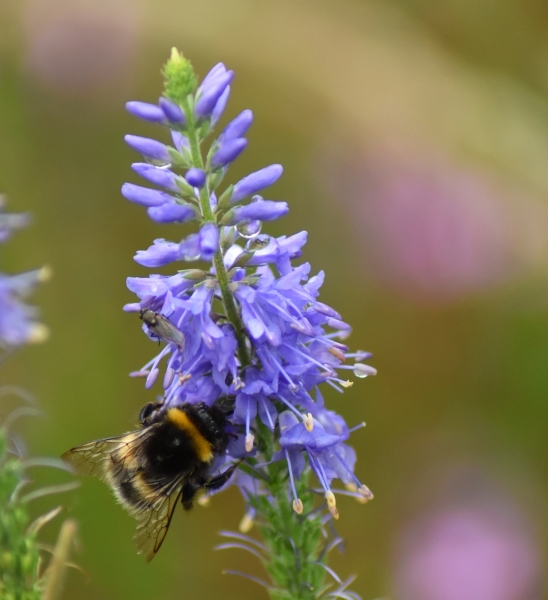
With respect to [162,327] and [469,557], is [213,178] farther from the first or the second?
[469,557]

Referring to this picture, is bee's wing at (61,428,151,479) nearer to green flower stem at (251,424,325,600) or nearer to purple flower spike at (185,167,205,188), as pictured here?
green flower stem at (251,424,325,600)

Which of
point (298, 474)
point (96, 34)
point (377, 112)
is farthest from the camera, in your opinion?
point (377, 112)

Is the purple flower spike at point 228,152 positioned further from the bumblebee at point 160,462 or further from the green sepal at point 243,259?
the bumblebee at point 160,462

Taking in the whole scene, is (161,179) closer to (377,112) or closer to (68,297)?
(68,297)

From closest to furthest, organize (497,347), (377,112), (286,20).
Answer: (497,347) < (377,112) < (286,20)

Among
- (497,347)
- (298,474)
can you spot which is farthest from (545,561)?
(298,474)

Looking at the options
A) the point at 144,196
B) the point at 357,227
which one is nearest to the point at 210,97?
the point at 144,196

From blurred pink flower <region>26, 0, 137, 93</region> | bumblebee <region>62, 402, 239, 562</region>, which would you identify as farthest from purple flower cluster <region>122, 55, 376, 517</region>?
blurred pink flower <region>26, 0, 137, 93</region>
